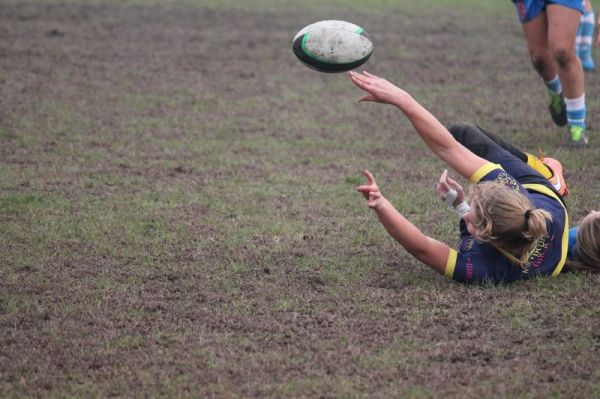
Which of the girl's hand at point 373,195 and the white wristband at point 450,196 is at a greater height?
the girl's hand at point 373,195

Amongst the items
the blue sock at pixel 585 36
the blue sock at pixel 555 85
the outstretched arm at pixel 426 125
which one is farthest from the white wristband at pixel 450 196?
the blue sock at pixel 585 36

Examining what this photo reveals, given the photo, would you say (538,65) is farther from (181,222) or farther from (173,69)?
(173,69)

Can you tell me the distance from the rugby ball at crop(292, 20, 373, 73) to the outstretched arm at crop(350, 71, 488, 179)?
889 mm

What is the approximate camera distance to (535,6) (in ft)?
23.9

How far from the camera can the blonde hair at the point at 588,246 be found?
4.57 metres

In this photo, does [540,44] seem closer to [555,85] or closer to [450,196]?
[555,85]

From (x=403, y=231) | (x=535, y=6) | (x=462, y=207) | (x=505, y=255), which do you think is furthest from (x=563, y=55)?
(x=403, y=231)

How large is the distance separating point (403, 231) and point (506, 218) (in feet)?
1.73

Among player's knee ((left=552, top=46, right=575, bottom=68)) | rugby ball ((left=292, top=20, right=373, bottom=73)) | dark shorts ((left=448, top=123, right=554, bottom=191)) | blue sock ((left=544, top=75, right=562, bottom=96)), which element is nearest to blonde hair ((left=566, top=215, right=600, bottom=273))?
dark shorts ((left=448, top=123, right=554, bottom=191))

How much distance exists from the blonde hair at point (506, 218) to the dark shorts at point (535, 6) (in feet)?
11.0

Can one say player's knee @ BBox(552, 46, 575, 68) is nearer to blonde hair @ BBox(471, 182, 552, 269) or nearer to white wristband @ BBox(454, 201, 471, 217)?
white wristband @ BBox(454, 201, 471, 217)

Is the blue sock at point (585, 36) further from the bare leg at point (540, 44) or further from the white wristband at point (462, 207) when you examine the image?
the white wristband at point (462, 207)

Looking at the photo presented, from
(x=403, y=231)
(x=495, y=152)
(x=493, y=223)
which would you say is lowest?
(x=403, y=231)

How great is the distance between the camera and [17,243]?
5.27 m
